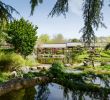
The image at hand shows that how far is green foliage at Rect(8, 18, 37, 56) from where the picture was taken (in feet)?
89.2

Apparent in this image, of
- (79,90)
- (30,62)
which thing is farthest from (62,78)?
(30,62)

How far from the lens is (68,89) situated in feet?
33.6

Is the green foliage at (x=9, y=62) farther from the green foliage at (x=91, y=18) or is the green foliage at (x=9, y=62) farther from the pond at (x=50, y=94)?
the green foliage at (x=91, y=18)

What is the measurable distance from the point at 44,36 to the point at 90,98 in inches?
2586

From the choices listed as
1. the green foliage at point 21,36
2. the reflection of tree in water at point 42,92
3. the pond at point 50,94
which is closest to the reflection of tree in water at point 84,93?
the pond at point 50,94

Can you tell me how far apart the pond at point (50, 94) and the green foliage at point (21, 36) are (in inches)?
666

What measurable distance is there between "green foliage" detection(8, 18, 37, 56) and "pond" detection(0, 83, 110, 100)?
16.9m

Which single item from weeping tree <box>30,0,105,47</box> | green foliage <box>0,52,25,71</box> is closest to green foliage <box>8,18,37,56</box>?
green foliage <box>0,52,25,71</box>

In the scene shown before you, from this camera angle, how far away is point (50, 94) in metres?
9.80

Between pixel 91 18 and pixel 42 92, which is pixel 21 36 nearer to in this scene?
pixel 42 92

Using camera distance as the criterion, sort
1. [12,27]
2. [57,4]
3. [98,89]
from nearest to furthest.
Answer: [57,4]
[98,89]
[12,27]

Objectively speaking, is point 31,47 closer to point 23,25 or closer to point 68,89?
point 23,25

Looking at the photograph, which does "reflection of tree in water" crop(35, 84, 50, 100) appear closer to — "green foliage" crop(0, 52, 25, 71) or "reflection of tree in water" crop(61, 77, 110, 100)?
"reflection of tree in water" crop(61, 77, 110, 100)

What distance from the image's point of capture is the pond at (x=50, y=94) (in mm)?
9046
